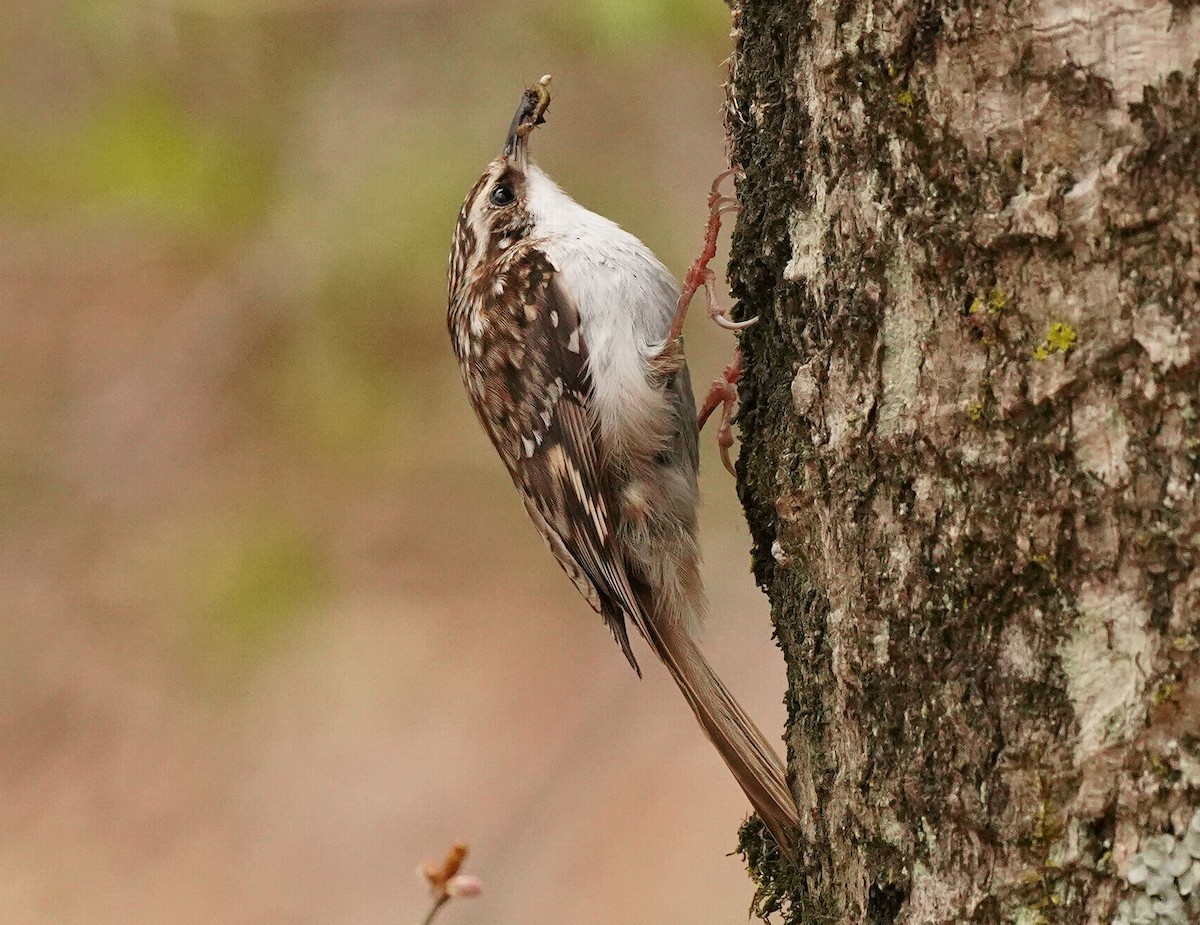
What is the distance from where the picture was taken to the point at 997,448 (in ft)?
4.51

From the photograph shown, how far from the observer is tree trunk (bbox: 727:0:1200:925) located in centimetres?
125

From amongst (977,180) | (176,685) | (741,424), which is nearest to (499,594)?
(176,685)

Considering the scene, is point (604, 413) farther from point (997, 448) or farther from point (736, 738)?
point (997, 448)

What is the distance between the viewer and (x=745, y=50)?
1883mm

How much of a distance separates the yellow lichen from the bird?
1.13 m

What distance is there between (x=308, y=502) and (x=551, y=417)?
2.80 m

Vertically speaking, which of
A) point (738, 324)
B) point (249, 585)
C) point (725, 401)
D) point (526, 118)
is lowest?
point (738, 324)

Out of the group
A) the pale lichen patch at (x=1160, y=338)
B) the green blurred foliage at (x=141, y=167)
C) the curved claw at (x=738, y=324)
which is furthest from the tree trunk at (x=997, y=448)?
the green blurred foliage at (x=141, y=167)

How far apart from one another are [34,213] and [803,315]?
2330mm

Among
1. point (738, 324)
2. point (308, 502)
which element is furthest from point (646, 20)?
point (308, 502)

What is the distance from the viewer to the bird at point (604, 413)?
2516mm

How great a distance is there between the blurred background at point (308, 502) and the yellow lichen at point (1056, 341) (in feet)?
6.31

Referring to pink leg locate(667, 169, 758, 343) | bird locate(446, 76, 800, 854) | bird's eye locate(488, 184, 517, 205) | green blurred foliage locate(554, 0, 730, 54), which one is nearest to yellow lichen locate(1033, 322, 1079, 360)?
pink leg locate(667, 169, 758, 343)

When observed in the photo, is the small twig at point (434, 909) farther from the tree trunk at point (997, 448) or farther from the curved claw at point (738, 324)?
the curved claw at point (738, 324)
